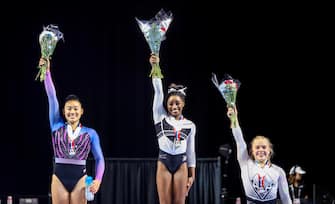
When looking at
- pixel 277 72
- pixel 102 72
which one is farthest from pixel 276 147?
pixel 102 72

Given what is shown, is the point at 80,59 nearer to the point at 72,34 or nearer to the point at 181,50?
the point at 72,34

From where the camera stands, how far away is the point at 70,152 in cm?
551

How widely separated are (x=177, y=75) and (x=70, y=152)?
12.4 feet

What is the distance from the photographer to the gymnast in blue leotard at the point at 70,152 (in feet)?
17.9

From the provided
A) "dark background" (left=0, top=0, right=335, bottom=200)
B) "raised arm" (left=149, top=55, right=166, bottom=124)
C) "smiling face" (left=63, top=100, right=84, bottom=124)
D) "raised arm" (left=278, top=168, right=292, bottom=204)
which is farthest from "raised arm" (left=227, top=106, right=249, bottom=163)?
"dark background" (left=0, top=0, right=335, bottom=200)

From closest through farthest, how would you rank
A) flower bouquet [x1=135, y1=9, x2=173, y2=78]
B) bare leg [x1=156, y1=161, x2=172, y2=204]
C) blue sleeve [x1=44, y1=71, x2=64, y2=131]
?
blue sleeve [x1=44, y1=71, x2=64, y2=131], bare leg [x1=156, y1=161, x2=172, y2=204], flower bouquet [x1=135, y1=9, x2=173, y2=78]

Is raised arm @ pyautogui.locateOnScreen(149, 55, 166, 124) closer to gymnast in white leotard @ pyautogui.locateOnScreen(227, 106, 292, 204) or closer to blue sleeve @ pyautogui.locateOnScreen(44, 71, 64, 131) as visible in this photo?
gymnast in white leotard @ pyautogui.locateOnScreen(227, 106, 292, 204)

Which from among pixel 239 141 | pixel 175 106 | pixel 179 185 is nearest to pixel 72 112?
pixel 175 106

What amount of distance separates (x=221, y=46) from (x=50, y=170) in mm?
3102

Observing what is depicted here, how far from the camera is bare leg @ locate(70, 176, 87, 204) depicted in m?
5.45

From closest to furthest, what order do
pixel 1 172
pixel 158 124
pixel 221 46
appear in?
1. pixel 158 124
2. pixel 1 172
3. pixel 221 46

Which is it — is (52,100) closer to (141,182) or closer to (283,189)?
(283,189)

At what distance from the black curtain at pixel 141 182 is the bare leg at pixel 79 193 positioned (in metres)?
2.54

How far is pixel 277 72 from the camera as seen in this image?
9422 mm
